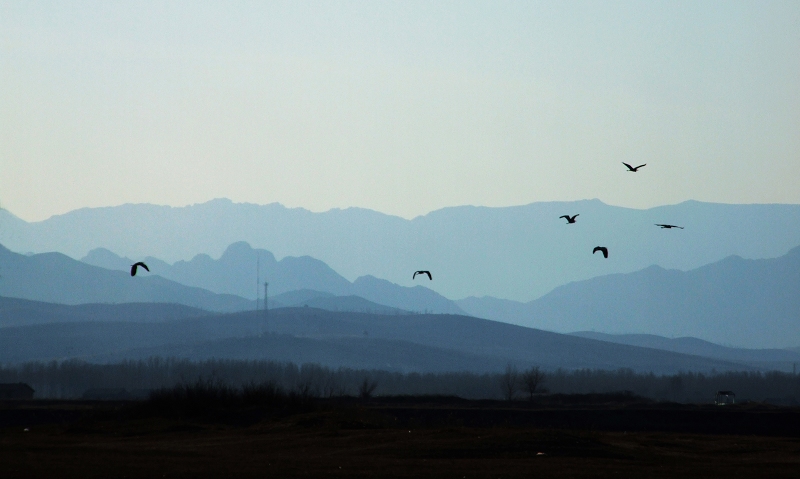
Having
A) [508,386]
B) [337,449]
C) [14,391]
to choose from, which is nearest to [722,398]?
[508,386]

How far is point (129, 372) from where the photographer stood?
198 m

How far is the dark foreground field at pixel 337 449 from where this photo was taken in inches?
1304

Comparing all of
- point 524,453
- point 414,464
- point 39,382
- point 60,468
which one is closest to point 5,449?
point 60,468

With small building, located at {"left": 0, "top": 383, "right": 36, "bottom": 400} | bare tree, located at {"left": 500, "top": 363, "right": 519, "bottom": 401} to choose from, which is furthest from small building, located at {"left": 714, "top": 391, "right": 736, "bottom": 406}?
small building, located at {"left": 0, "top": 383, "right": 36, "bottom": 400}

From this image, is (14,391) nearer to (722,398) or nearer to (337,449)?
(722,398)

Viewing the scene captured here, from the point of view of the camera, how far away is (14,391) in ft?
415

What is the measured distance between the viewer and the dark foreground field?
33125 mm

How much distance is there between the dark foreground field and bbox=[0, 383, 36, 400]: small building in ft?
232

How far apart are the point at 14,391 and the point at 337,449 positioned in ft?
312

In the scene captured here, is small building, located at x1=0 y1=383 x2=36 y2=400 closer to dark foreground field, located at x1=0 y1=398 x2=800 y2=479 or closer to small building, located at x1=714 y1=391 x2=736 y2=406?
dark foreground field, located at x1=0 y1=398 x2=800 y2=479

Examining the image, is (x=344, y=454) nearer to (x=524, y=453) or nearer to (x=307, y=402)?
(x=524, y=453)

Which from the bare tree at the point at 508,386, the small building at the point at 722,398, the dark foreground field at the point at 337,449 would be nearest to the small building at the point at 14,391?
the bare tree at the point at 508,386

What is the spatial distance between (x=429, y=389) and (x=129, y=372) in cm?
5177

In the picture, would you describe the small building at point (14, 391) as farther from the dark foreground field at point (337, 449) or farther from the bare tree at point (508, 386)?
the dark foreground field at point (337, 449)
